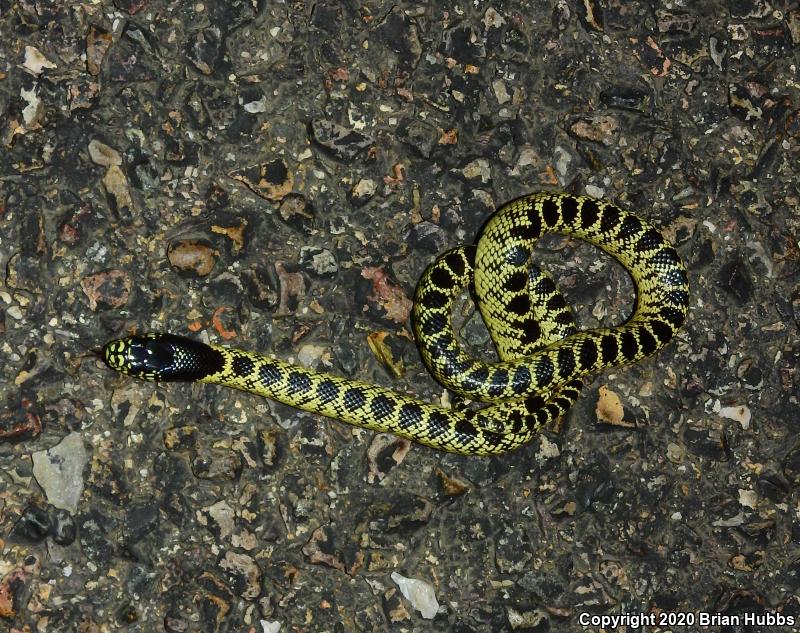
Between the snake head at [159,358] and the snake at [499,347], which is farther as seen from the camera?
the snake at [499,347]

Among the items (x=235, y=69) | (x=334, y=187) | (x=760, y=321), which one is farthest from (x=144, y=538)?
(x=760, y=321)

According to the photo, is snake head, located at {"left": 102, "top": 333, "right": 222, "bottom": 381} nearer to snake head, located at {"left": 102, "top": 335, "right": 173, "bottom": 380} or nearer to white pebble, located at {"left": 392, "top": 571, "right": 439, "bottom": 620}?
snake head, located at {"left": 102, "top": 335, "right": 173, "bottom": 380}

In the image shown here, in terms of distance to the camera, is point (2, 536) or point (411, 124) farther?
point (411, 124)

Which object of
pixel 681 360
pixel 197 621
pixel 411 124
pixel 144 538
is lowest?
pixel 197 621

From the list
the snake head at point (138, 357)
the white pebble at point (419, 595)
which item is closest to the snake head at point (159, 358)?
the snake head at point (138, 357)

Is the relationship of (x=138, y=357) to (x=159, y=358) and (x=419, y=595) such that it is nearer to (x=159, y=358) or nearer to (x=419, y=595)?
(x=159, y=358)

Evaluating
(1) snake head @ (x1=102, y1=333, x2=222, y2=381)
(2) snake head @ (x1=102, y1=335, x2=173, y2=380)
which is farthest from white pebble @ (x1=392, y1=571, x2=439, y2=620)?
(2) snake head @ (x1=102, y1=335, x2=173, y2=380)

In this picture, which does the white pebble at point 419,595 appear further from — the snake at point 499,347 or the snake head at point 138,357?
the snake head at point 138,357

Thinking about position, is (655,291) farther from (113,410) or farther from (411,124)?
(113,410)
